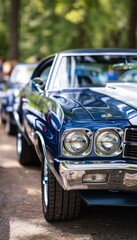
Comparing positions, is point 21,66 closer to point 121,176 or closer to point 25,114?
point 25,114

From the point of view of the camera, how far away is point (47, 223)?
13.9 feet

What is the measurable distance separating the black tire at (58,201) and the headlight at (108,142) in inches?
21.5

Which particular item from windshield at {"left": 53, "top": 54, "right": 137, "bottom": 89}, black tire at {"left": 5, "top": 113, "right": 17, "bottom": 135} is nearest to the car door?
windshield at {"left": 53, "top": 54, "right": 137, "bottom": 89}

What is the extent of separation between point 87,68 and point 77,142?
258 cm

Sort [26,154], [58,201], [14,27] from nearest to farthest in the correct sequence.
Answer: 1. [58,201]
2. [26,154]
3. [14,27]

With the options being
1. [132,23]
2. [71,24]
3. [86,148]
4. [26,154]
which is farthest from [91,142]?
[71,24]

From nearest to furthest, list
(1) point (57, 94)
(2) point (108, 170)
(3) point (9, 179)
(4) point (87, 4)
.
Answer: (2) point (108, 170)
(1) point (57, 94)
(3) point (9, 179)
(4) point (87, 4)

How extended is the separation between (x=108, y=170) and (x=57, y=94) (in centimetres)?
158

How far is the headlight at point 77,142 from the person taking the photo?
3.67 metres

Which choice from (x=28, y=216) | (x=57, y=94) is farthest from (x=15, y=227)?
(x=57, y=94)

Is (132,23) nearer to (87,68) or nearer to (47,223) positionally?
(87,68)

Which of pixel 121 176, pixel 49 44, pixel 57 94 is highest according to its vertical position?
pixel 57 94

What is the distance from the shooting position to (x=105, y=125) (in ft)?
12.1

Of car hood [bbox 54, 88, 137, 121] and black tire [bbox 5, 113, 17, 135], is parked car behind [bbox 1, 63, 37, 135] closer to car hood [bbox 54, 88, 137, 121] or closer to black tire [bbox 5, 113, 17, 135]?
black tire [bbox 5, 113, 17, 135]
